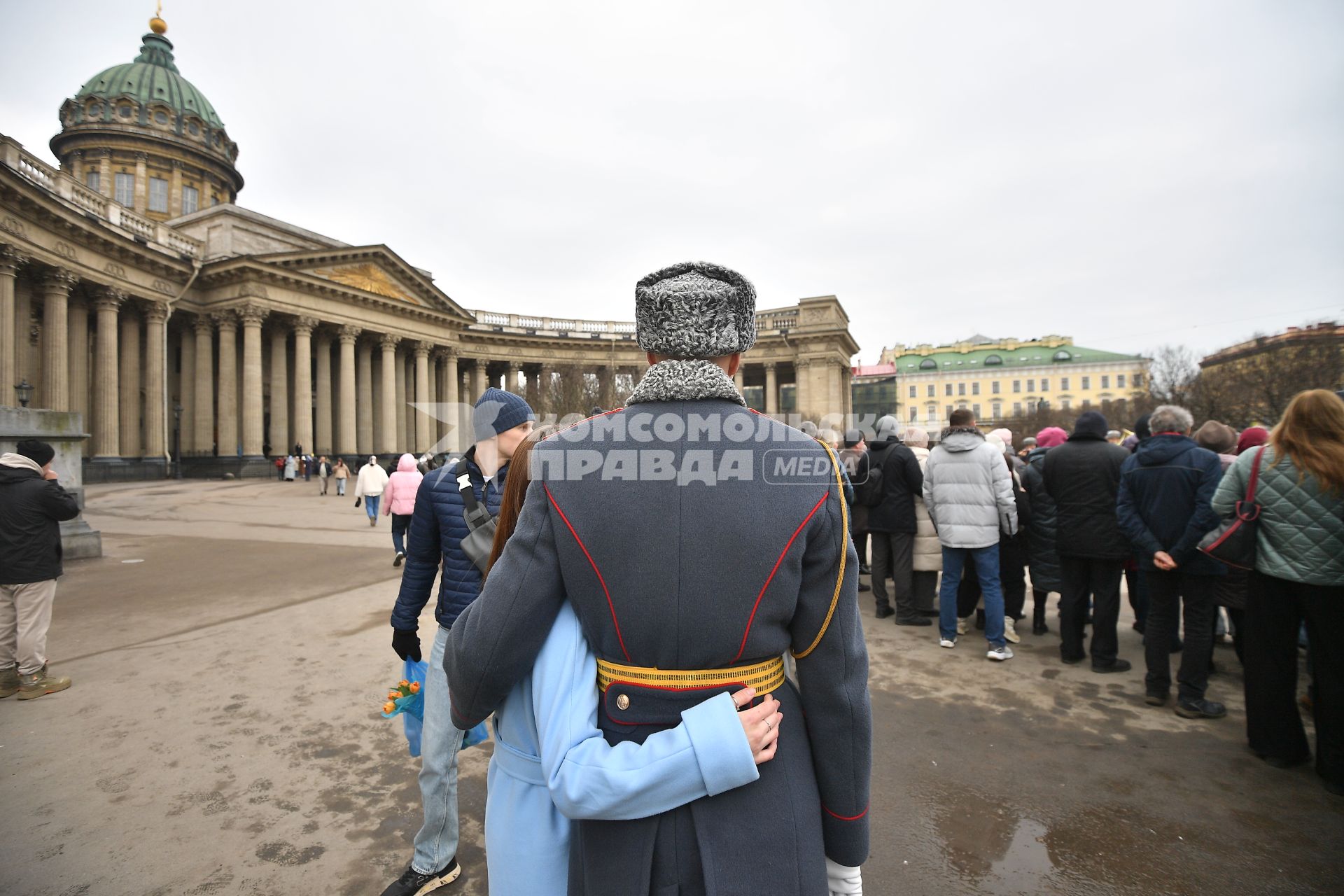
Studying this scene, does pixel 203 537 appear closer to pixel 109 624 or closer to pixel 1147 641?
pixel 109 624

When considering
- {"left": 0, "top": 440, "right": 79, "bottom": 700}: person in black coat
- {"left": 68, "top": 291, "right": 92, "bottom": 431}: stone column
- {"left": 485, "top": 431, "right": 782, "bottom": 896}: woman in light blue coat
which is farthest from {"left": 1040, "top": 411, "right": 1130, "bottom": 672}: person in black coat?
{"left": 68, "top": 291, "right": 92, "bottom": 431}: stone column

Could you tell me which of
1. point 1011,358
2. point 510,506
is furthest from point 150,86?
point 1011,358

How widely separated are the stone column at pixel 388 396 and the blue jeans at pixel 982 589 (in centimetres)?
4003

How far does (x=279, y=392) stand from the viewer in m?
36.0

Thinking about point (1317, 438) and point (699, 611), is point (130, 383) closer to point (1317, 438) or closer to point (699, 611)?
point (699, 611)

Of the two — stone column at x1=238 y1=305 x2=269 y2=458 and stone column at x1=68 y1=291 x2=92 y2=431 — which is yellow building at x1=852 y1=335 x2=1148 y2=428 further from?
stone column at x1=68 y1=291 x2=92 y2=431

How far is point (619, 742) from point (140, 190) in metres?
57.6

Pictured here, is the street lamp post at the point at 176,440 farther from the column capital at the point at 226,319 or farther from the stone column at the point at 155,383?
the column capital at the point at 226,319

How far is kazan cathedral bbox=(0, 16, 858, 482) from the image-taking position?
2602 cm

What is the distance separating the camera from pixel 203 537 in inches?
483

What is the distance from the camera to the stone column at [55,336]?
25500mm

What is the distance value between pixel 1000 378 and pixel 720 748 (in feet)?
340

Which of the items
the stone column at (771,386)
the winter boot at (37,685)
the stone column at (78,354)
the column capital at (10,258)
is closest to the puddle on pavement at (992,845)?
the winter boot at (37,685)

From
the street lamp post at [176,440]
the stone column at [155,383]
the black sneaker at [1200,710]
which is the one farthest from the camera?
the street lamp post at [176,440]
